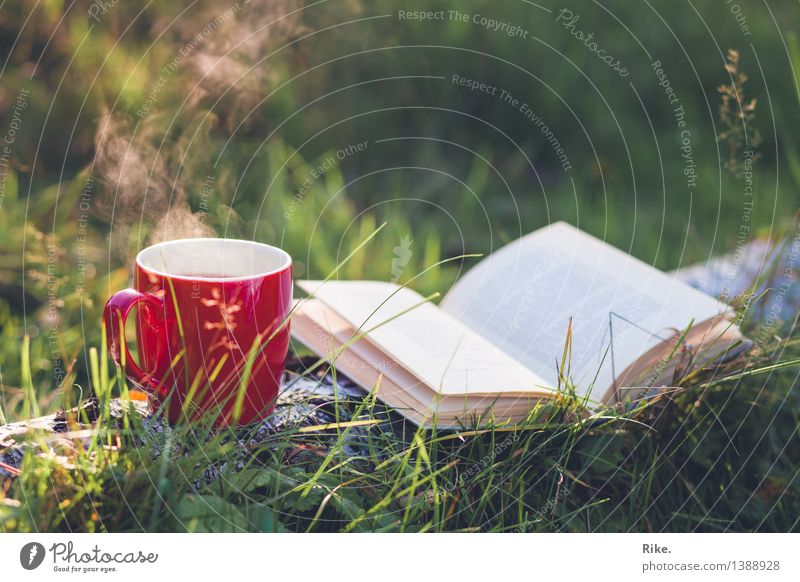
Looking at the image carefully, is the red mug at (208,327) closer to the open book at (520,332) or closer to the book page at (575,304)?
the open book at (520,332)

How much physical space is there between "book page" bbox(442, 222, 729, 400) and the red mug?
13.1 inches

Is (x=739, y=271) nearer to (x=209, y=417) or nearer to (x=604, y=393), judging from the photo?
(x=604, y=393)

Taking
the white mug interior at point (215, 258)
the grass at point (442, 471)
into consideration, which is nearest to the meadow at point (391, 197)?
the grass at point (442, 471)

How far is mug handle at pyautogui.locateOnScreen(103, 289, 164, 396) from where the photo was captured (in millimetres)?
785

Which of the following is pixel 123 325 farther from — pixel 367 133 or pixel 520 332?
pixel 367 133

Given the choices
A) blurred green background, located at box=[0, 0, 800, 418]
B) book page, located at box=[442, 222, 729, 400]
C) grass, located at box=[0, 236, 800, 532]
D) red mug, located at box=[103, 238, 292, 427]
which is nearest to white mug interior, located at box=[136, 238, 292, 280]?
red mug, located at box=[103, 238, 292, 427]

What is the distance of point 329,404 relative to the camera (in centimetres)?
93

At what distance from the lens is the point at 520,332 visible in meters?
1.05

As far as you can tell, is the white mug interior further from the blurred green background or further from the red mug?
the blurred green background

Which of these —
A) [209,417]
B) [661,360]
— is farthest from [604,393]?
[209,417]

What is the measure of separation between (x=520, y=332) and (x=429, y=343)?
15 centimetres

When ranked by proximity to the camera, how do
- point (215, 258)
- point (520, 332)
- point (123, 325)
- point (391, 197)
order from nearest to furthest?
point (123, 325)
point (215, 258)
point (520, 332)
point (391, 197)

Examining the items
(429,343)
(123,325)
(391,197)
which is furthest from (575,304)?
(391,197)

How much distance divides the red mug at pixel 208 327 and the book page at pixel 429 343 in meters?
0.08
